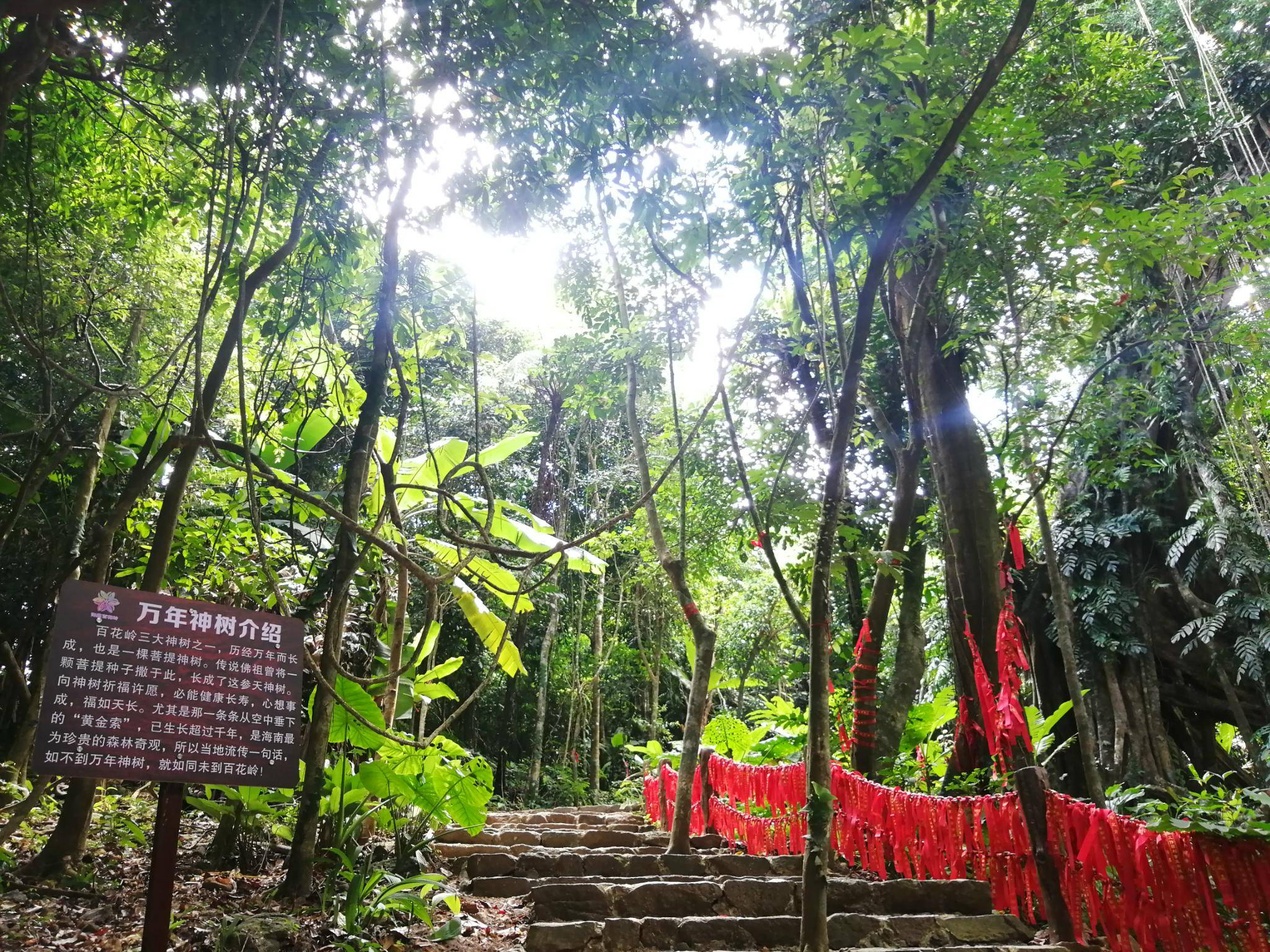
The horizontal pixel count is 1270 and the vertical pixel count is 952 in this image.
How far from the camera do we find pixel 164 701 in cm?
262

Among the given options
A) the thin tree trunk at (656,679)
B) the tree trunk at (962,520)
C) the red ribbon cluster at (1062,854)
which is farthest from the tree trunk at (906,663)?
the thin tree trunk at (656,679)

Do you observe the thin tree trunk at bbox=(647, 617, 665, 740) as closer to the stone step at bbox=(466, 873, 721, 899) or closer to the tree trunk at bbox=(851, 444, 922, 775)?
the tree trunk at bbox=(851, 444, 922, 775)

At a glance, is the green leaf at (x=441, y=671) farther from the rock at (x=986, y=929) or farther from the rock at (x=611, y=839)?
the rock at (x=986, y=929)

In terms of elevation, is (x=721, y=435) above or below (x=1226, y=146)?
below

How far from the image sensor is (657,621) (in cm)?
1380

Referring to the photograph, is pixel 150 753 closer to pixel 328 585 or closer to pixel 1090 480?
pixel 328 585

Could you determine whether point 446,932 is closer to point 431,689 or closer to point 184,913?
point 184,913

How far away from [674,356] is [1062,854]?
12.8ft

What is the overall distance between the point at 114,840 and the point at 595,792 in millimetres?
8722

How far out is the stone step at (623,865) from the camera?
5.24 m

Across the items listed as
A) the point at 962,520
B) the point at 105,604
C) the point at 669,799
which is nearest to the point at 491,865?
the point at 669,799

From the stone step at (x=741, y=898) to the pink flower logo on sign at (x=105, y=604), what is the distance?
2586 millimetres

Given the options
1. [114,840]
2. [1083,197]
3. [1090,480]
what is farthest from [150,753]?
[1090,480]

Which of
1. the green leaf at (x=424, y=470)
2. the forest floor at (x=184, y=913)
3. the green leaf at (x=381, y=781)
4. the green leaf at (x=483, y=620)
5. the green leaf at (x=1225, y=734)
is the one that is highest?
the green leaf at (x=424, y=470)
